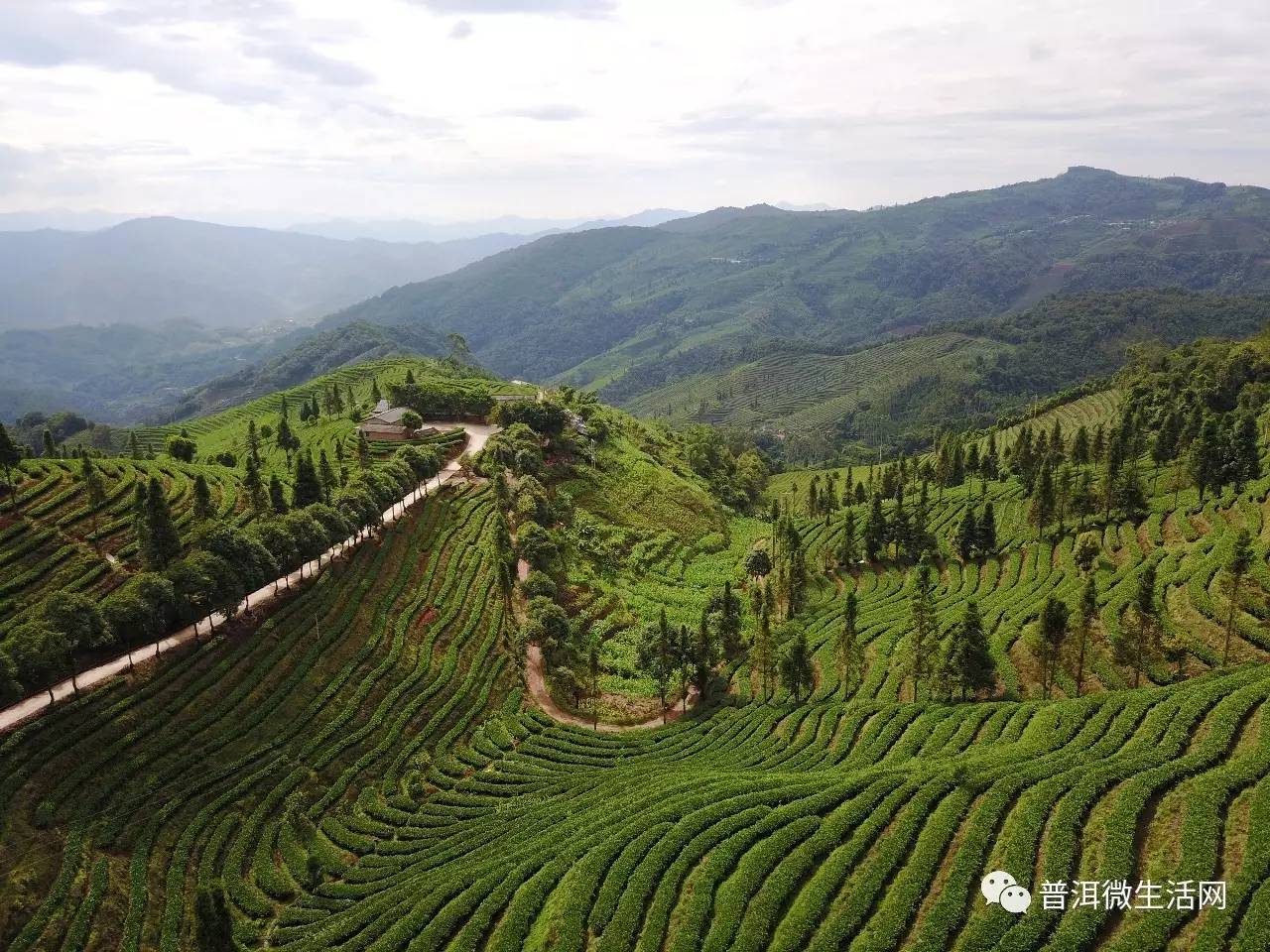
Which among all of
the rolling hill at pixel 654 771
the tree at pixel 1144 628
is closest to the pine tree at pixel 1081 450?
the rolling hill at pixel 654 771

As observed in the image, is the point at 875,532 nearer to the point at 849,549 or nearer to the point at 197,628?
the point at 849,549

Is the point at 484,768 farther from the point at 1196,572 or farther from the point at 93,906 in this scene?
the point at 1196,572

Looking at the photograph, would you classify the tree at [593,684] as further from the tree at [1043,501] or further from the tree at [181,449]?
the tree at [181,449]

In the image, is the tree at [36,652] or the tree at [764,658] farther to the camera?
the tree at [764,658]

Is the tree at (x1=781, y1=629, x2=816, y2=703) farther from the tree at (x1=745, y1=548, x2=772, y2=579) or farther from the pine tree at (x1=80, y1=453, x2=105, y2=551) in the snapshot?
the pine tree at (x1=80, y1=453, x2=105, y2=551)

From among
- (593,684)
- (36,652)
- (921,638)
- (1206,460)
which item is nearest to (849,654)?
(921,638)
